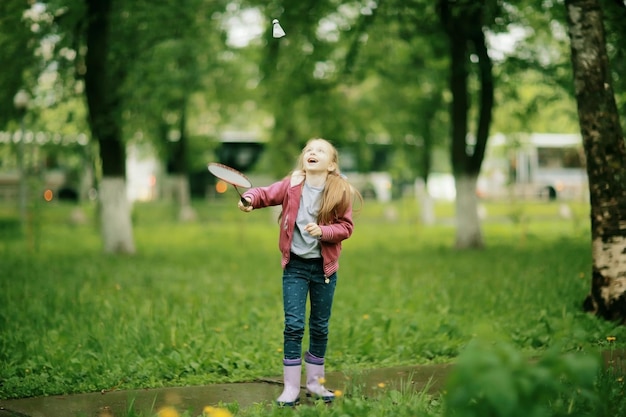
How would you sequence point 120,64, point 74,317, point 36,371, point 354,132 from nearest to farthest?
point 36,371, point 74,317, point 120,64, point 354,132

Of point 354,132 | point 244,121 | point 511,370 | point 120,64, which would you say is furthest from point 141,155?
point 511,370

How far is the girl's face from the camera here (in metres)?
5.46

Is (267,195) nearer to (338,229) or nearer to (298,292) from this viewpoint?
(338,229)

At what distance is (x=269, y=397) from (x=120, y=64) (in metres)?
12.1

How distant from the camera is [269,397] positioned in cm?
566

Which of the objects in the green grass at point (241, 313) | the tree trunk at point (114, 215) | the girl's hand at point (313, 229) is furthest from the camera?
the tree trunk at point (114, 215)

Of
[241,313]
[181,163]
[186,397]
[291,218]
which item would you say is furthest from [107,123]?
[181,163]

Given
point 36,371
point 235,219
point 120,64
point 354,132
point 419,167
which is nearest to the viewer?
point 36,371

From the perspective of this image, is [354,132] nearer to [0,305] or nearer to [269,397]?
[0,305]

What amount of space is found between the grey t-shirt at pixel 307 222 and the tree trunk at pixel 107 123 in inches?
433

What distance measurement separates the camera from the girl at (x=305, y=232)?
541 cm

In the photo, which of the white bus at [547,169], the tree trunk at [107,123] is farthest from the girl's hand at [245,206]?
the white bus at [547,169]

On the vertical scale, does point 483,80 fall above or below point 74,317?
above

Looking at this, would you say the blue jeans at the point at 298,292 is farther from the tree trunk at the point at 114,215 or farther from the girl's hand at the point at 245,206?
the tree trunk at the point at 114,215
